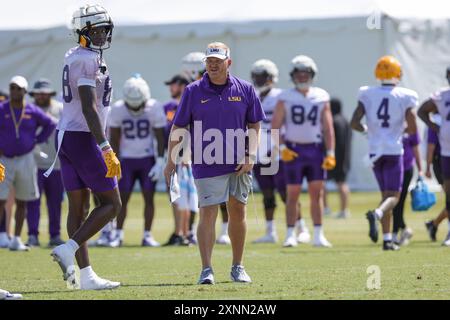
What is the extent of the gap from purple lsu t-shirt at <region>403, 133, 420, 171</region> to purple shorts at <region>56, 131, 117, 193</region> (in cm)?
681

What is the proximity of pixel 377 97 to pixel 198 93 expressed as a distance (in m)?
4.59

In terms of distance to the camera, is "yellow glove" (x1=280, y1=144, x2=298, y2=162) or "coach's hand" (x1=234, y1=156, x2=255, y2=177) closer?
"coach's hand" (x1=234, y1=156, x2=255, y2=177)

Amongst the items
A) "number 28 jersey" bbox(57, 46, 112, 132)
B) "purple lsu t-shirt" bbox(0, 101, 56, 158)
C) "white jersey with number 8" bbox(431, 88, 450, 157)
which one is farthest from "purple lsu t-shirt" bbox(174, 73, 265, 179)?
"purple lsu t-shirt" bbox(0, 101, 56, 158)

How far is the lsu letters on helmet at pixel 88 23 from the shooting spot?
934cm

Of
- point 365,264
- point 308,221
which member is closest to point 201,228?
point 365,264

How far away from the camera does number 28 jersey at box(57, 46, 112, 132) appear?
9.15m

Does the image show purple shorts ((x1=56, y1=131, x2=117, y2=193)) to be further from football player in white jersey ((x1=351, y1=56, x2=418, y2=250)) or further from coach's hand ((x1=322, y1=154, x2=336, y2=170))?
coach's hand ((x1=322, y1=154, x2=336, y2=170))

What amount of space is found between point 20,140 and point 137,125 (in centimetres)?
173

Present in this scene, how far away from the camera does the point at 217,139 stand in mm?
9758

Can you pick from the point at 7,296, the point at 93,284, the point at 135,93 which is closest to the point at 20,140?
the point at 135,93

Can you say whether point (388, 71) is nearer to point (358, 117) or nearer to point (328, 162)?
point (358, 117)

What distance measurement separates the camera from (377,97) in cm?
1391

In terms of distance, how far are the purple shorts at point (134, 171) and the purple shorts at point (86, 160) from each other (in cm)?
666
